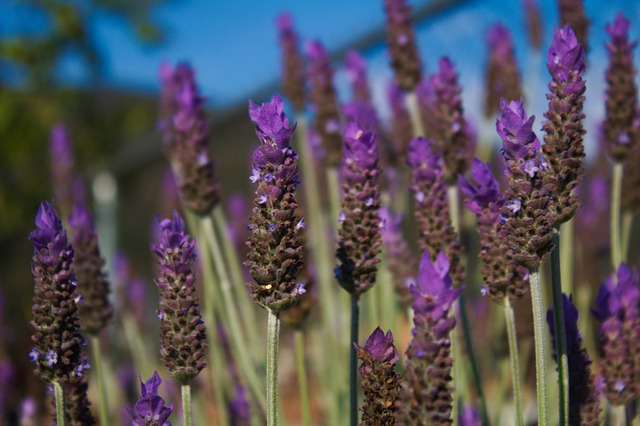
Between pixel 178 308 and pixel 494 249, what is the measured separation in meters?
0.80

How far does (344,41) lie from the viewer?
6.59m

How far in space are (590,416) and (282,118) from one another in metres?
1.10

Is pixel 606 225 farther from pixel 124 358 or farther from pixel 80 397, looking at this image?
pixel 124 358

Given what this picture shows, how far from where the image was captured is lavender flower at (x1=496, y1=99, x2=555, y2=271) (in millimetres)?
1478

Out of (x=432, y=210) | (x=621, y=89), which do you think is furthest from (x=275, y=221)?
(x=621, y=89)

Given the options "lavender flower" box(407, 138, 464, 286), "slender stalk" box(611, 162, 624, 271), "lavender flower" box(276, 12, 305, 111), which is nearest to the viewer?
"lavender flower" box(407, 138, 464, 286)

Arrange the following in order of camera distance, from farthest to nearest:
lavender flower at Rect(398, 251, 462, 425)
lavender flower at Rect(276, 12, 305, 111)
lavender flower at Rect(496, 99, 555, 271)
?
lavender flower at Rect(276, 12, 305, 111) → lavender flower at Rect(496, 99, 555, 271) → lavender flower at Rect(398, 251, 462, 425)

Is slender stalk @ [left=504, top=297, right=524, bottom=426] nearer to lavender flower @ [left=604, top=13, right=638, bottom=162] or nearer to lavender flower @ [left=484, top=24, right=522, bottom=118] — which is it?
lavender flower @ [left=604, top=13, right=638, bottom=162]

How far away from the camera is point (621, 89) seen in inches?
95.4

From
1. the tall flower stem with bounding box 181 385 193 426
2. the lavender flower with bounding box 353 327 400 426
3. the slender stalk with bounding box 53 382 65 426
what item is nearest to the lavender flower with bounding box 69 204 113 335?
the slender stalk with bounding box 53 382 65 426

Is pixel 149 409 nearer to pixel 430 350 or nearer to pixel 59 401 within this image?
pixel 59 401

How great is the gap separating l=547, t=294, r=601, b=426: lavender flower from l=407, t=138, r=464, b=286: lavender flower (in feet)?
1.11

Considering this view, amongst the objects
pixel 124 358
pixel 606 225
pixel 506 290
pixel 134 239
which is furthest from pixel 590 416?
pixel 134 239

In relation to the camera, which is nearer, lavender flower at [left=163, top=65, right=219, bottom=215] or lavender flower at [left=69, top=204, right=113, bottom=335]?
lavender flower at [left=69, top=204, right=113, bottom=335]
